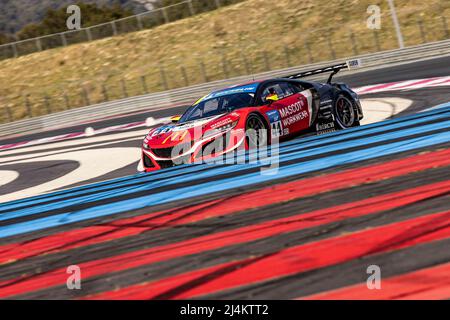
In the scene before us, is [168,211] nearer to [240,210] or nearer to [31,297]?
[240,210]

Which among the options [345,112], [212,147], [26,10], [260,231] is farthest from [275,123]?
[26,10]

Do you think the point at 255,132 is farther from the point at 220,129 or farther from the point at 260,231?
the point at 260,231

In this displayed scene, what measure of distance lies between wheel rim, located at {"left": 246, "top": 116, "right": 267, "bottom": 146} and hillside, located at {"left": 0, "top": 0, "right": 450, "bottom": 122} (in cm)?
3059

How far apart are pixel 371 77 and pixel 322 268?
23760 millimetres

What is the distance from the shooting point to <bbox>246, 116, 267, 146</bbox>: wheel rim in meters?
11.5

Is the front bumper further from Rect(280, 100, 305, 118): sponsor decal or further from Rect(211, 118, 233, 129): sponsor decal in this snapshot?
Rect(280, 100, 305, 118): sponsor decal

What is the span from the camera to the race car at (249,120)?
445 inches

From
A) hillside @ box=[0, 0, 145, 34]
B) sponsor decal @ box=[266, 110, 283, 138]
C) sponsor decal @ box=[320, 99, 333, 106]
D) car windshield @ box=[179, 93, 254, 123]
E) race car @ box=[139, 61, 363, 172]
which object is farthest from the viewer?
hillside @ box=[0, 0, 145, 34]

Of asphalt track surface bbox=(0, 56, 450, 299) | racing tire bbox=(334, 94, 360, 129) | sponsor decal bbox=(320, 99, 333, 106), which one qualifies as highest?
asphalt track surface bbox=(0, 56, 450, 299)

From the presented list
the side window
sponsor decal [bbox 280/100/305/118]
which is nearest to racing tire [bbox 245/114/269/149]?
sponsor decal [bbox 280/100/305/118]

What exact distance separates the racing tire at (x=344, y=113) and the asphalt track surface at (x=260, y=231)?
12.0 ft

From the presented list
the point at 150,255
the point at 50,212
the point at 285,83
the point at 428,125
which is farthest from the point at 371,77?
the point at 150,255

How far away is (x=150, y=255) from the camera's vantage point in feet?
18.0

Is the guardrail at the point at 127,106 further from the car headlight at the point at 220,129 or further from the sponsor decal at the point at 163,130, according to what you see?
the car headlight at the point at 220,129
